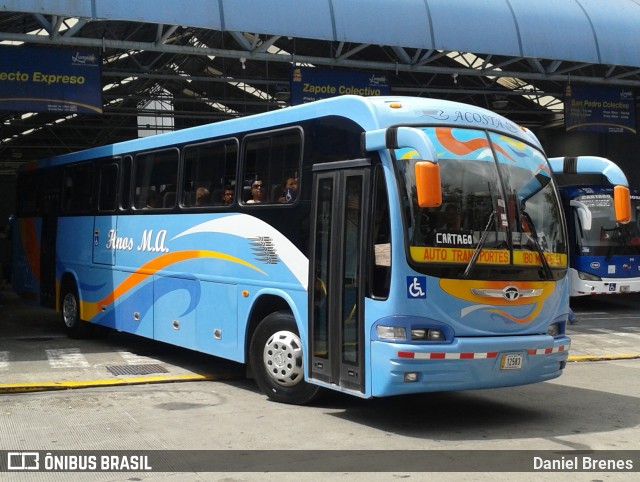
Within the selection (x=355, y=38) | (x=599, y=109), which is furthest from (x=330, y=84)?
(x=599, y=109)

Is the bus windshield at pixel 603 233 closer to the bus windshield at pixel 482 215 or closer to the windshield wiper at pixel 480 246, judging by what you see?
the bus windshield at pixel 482 215

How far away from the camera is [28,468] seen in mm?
6484

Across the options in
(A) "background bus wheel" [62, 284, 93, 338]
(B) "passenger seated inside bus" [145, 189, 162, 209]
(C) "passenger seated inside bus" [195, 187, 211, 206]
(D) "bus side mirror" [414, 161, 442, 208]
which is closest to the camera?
(D) "bus side mirror" [414, 161, 442, 208]

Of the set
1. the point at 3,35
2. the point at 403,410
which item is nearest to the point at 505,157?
the point at 403,410

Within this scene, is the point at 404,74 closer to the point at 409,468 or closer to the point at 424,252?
the point at 424,252

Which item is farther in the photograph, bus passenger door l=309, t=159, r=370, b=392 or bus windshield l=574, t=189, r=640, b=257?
bus windshield l=574, t=189, r=640, b=257

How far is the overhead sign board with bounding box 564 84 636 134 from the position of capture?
70.4 feet

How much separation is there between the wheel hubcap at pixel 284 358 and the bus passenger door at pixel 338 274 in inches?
15.7

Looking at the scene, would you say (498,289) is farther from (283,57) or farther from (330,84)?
(330,84)

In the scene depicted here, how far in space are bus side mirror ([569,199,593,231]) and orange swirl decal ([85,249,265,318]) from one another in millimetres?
11133

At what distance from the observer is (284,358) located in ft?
28.8

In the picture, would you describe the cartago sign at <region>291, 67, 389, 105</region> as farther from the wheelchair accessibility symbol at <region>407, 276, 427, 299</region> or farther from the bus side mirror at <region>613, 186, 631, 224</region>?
the wheelchair accessibility symbol at <region>407, 276, 427, 299</region>

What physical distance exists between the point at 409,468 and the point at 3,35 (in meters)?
12.3

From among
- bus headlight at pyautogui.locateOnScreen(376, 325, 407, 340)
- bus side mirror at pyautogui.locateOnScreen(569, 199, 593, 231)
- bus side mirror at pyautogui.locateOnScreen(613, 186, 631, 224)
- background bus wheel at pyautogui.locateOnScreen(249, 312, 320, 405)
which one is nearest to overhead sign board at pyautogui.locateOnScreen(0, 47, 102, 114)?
background bus wheel at pyautogui.locateOnScreen(249, 312, 320, 405)
